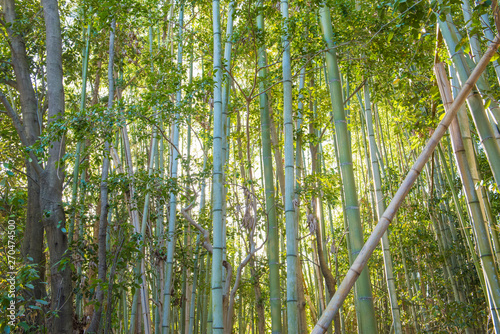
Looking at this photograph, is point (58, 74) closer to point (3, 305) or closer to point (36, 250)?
point (36, 250)

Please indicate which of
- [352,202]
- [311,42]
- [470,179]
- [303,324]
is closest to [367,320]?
[352,202]

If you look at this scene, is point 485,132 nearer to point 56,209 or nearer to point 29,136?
point 56,209

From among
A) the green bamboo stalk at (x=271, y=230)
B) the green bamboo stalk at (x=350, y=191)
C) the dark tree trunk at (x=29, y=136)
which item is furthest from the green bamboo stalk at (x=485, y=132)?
the dark tree trunk at (x=29, y=136)

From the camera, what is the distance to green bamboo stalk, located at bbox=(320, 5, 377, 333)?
8.90 feet

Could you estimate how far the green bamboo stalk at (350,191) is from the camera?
2713 millimetres

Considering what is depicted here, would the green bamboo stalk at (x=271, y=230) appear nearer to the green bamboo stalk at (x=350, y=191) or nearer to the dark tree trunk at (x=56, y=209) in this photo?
the green bamboo stalk at (x=350, y=191)

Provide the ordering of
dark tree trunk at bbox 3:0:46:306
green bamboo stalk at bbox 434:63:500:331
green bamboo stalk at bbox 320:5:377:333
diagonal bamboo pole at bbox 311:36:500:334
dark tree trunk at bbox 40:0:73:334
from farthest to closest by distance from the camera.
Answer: dark tree trunk at bbox 3:0:46:306 → dark tree trunk at bbox 40:0:73:334 → green bamboo stalk at bbox 320:5:377:333 → green bamboo stalk at bbox 434:63:500:331 → diagonal bamboo pole at bbox 311:36:500:334

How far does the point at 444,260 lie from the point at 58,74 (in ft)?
17.0

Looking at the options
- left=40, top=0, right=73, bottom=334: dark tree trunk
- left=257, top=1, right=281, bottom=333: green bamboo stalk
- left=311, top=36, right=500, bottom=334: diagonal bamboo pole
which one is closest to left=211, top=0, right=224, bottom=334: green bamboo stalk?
left=257, top=1, right=281, bottom=333: green bamboo stalk

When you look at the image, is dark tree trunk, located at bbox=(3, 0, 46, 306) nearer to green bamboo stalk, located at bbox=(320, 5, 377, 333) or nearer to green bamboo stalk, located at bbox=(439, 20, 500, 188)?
green bamboo stalk, located at bbox=(320, 5, 377, 333)

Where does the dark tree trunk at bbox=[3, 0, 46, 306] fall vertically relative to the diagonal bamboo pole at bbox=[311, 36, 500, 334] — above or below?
above

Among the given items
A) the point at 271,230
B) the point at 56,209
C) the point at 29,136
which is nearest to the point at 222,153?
the point at 271,230

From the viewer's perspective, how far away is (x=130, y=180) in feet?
12.2

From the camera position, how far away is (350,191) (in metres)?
3.04
